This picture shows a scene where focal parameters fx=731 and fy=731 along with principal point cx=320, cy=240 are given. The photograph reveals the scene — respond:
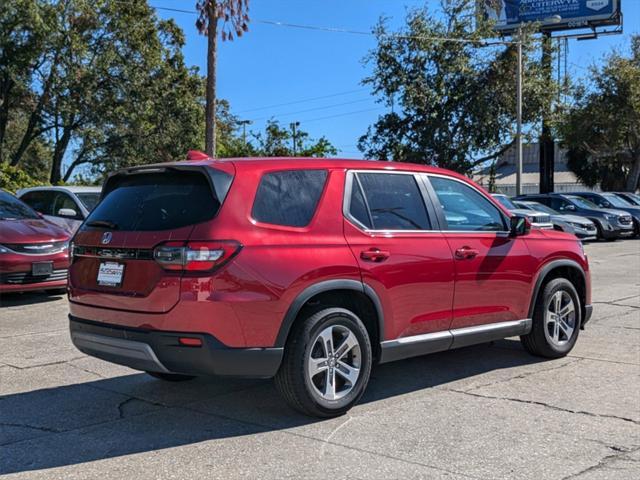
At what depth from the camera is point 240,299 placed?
459 cm

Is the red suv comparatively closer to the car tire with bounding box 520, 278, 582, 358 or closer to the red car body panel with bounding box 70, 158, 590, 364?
the red car body panel with bounding box 70, 158, 590, 364

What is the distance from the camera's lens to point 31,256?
1015 cm

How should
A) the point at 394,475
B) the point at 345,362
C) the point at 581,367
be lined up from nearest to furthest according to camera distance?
the point at 394,475 < the point at 345,362 < the point at 581,367

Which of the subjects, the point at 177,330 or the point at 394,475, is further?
the point at 177,330

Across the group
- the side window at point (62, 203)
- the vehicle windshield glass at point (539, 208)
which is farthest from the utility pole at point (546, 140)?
the side window at point (62, 203)

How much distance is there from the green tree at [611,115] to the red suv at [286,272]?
31.7 m

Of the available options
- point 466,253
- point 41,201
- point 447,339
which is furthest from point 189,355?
point 41,201

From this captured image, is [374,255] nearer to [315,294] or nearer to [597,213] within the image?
[315,294]

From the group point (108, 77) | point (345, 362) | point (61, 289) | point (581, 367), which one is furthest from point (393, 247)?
point (108, 77)

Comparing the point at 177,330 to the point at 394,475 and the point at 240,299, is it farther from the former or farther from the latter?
the point at 394,475

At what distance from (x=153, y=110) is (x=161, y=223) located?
98.3 feet

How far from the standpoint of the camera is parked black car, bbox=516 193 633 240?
23.9 meters

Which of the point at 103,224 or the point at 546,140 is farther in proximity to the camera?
the point at 546,140

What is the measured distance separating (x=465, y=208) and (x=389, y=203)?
3.04ft
